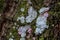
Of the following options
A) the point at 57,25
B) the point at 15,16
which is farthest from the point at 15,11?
the point at 57,25

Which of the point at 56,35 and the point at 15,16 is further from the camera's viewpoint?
the point at 15,16

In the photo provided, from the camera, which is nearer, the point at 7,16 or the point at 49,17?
the point at 49,17

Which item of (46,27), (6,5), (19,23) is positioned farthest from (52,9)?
(6,5)

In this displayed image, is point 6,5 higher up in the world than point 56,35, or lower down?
higher up

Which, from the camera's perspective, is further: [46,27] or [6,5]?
[6,5]

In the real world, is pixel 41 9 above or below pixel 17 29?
above

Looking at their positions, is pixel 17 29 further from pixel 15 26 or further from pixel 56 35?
pixel 56 35

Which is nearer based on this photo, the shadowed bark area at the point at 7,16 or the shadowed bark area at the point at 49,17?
the shadowed bark area at the point at 49,17

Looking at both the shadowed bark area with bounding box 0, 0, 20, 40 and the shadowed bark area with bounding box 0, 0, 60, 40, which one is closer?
the shadowed bark area with bounding box 0, 0, 60, 40

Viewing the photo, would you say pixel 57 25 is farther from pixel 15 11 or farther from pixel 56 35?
pixel 15 11
